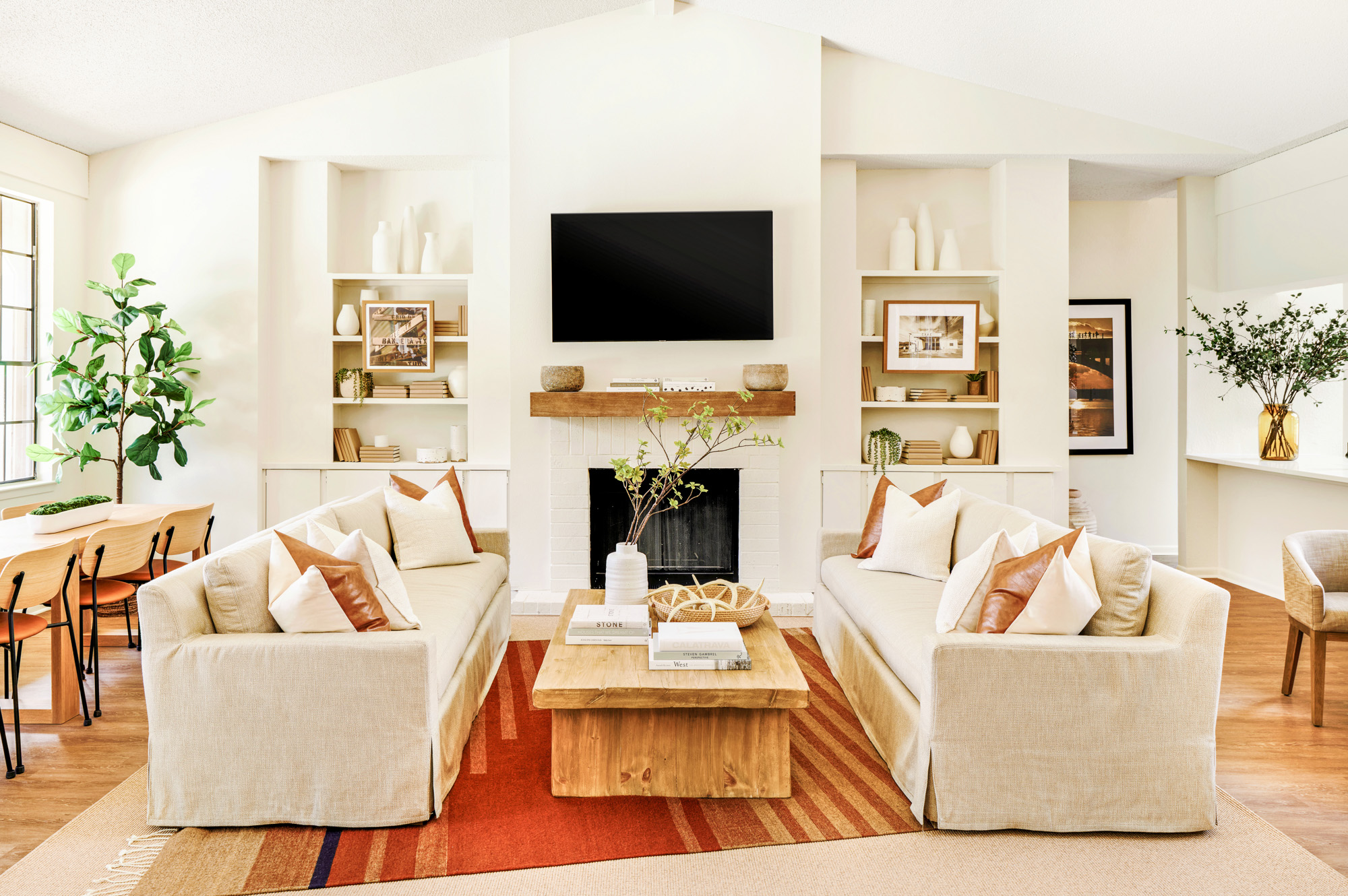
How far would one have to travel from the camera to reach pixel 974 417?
5645 mm

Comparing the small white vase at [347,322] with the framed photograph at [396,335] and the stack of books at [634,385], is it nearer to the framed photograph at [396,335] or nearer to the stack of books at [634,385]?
the framed photograph at [396,335]

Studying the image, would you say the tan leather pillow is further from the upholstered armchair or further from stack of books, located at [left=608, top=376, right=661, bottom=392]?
the upholstered armchair

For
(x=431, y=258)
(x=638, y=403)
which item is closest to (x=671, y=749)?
(x=638, y=403)

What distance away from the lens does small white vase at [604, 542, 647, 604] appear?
3.28m

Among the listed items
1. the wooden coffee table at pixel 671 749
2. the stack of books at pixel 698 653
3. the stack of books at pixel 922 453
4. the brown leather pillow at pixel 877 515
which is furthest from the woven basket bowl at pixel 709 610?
the stack of books at pixel 922 453

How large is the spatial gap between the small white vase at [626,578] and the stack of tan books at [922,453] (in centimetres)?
266

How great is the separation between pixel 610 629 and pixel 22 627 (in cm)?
197

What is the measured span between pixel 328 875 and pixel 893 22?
4.76 metres

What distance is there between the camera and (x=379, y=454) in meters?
5.50

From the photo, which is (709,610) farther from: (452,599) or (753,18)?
(753,18)

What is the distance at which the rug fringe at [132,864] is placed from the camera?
2.08 m

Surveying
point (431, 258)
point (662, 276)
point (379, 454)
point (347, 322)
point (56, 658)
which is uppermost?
point (431, 258)

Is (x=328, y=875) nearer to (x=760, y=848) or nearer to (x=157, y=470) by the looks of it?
(x=760, y=848)

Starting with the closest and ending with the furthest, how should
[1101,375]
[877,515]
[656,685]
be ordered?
[656,685]
[877,515]
[1101,375]
